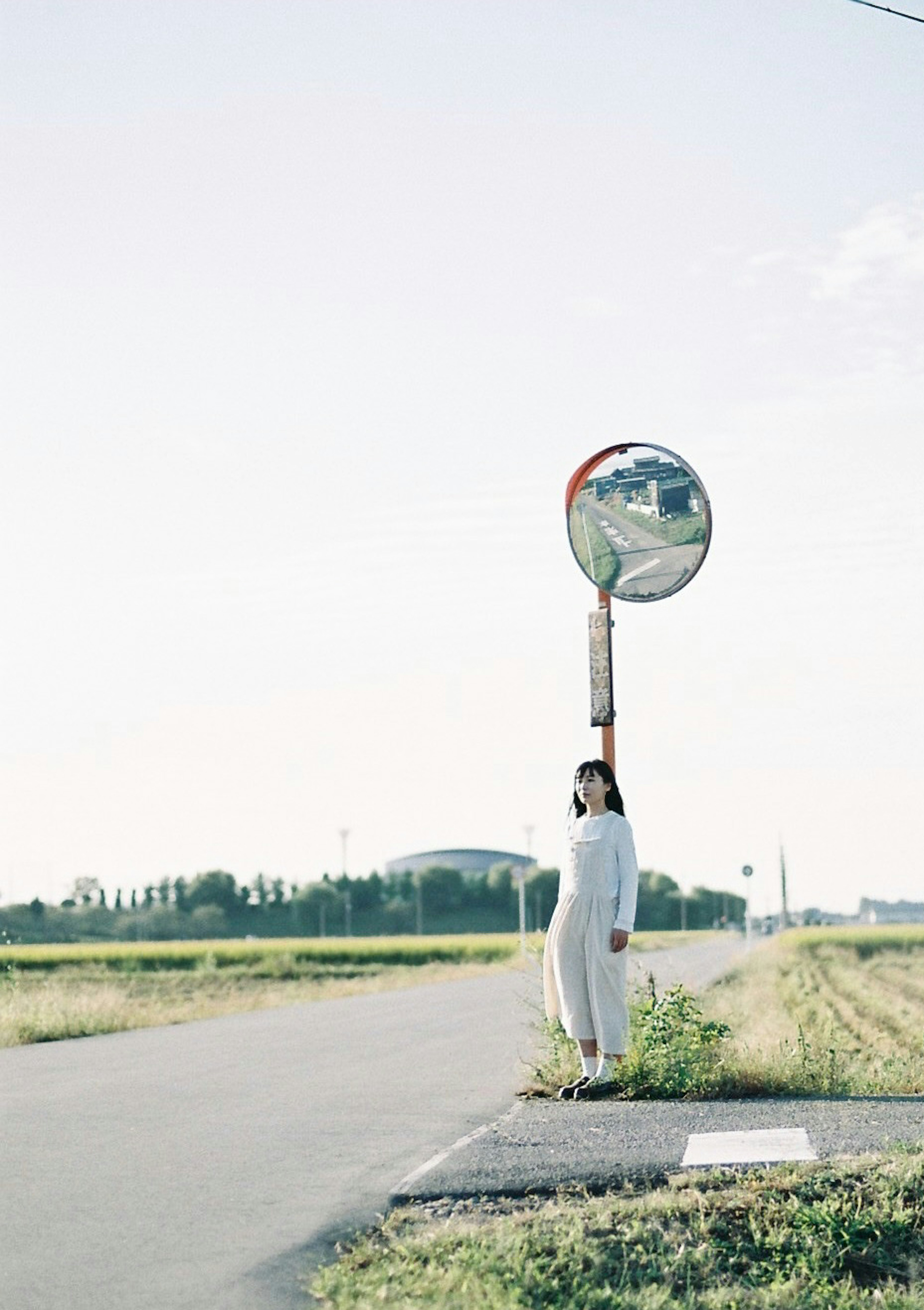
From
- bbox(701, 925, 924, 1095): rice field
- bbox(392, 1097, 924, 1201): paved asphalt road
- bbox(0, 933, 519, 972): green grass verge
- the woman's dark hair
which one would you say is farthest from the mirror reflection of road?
bbox(0, 933, 519, 972): green grass verge

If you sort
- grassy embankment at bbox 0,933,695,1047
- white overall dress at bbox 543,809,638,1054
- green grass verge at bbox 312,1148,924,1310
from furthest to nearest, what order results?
grassy embankment at bbox 0,933,695,1047 → white overall dress at bbox 543,809,638,1054 → green grass verge at bbox 312,1148,924,1310

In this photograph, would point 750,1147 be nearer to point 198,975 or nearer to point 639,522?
point 639,522

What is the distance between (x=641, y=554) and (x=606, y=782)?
5.20ft

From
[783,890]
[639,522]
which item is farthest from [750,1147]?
[783,890]

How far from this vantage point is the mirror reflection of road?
948 cm

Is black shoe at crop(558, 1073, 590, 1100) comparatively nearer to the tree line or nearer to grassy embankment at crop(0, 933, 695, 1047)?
grassy embankment at crop(0, 933, 695, 1047)

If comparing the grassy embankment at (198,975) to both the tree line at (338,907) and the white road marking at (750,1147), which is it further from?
the tree line at (338,907)

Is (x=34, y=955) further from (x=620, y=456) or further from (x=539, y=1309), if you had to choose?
(x=539, y=1309)

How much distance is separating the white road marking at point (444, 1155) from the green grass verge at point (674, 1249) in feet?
1.20

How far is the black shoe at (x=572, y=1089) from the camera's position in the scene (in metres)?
8.55

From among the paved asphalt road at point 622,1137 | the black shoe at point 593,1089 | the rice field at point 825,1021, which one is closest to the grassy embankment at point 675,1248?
the paved asphalt road at point 622,1137

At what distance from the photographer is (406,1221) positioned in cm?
560

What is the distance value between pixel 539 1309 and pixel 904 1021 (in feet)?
63.5

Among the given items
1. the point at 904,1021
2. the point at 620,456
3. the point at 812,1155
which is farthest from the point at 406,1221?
the point at 904,1021
